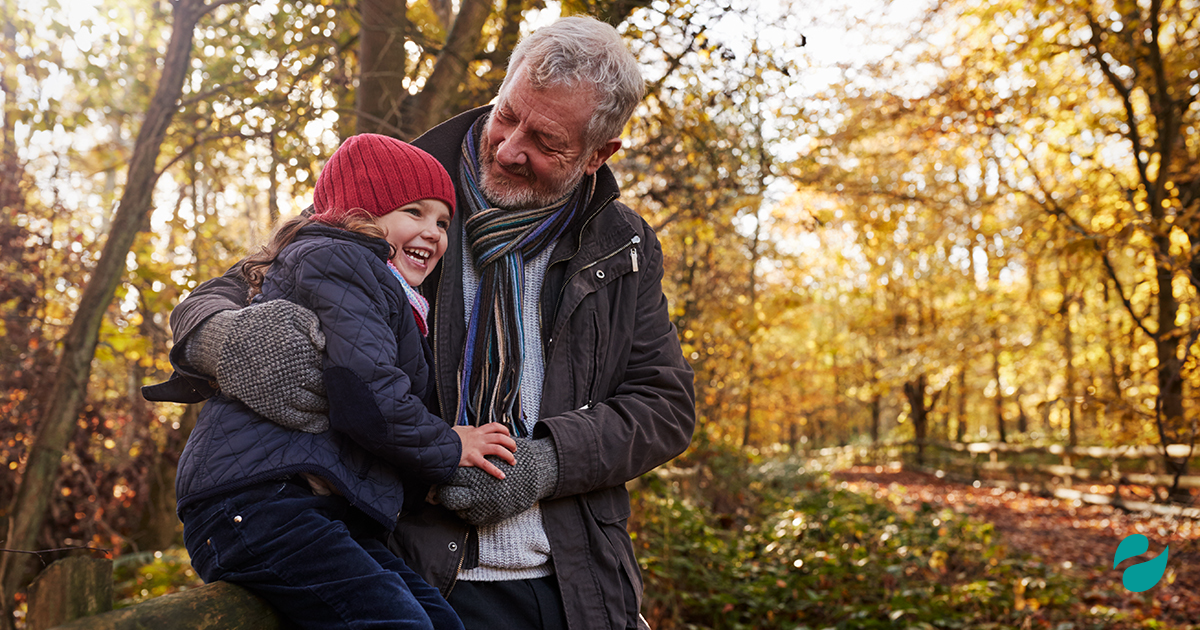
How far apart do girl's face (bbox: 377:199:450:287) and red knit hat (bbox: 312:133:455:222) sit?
25 mm

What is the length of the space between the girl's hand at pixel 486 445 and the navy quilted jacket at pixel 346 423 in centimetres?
3

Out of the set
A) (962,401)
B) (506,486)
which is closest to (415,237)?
(506,486)

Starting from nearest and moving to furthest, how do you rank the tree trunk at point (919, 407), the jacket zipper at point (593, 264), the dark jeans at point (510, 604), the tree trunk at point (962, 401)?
the dark jeans at point (510, 604) → the jacket zipper at point (593, 264) → the tree trunk at point (919, 407) → the tree trunk at point (962, 401)

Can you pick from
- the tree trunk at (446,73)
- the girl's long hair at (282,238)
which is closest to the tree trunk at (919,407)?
the tree trunk at (446,73)

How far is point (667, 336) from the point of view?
2.04 metres

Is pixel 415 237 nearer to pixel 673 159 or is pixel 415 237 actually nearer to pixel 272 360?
pixel 272 360

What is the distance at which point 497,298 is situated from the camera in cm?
184

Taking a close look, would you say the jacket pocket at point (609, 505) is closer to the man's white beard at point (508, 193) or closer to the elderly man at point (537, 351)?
the elderly man at point (537, 351)

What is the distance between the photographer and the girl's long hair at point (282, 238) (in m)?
1.70

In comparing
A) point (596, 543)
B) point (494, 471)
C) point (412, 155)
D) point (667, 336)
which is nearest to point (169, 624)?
point (494, 471)

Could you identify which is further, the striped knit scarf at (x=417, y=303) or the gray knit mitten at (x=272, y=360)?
the striped knit scarf at (x=417, y=303)

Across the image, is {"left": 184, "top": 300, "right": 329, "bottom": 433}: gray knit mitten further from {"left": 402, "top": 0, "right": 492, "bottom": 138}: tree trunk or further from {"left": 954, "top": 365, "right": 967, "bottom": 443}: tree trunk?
{"left": 954, "top": 365, "right": 967, "bottom": 443}: tree trunk

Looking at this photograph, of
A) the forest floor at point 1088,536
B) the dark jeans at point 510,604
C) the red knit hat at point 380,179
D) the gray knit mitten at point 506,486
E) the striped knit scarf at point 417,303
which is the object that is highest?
the red knit hat at point 380,179

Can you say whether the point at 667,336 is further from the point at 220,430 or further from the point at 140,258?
the point at 140,258
